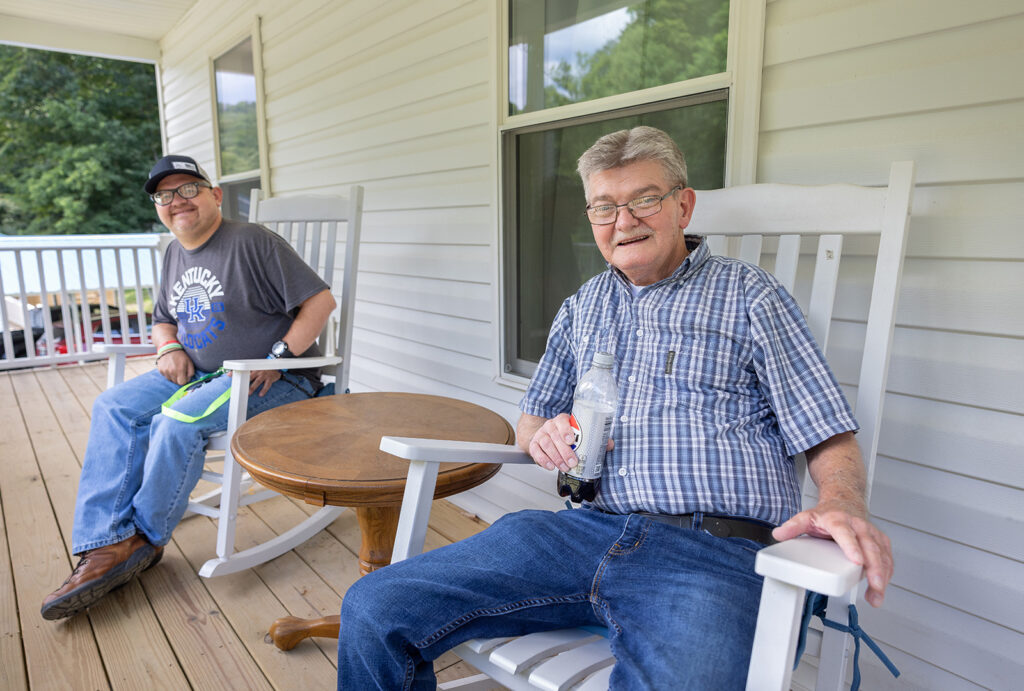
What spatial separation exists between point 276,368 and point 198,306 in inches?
21.2

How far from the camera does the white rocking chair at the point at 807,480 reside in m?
0.79

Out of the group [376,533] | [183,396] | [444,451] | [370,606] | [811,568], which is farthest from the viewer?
[183,396]

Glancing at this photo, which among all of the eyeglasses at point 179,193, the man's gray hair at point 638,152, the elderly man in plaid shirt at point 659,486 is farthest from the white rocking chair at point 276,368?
the man's gray hair at point 638,152

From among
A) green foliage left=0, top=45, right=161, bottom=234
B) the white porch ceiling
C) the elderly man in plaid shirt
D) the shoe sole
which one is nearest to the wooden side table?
the elderly man in plaid shirt

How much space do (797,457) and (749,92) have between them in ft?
3.06

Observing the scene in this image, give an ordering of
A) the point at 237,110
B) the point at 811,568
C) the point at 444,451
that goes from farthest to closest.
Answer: the point at 237,110 → the point at 444,451 → the point at 811,568

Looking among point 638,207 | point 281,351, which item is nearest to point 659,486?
point 638,207

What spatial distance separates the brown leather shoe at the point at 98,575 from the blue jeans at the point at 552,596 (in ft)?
4.13

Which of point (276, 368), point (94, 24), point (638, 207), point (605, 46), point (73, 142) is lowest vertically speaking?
point (276, 368)

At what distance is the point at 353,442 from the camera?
1.65 metres

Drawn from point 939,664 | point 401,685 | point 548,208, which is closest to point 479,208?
point 548,208

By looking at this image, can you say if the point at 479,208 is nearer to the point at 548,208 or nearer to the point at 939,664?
the point at 548,208

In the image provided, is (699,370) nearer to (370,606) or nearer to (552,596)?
(552,596)

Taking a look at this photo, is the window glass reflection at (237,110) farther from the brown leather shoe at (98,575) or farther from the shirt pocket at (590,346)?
the shirt pocket at (590,346)
